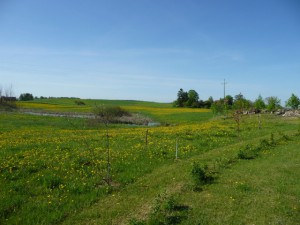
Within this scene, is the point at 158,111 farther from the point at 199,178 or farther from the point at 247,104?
the point at 199,178

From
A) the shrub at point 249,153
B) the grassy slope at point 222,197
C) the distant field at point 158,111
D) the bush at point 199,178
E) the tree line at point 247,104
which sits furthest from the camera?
the distant field at point 158,111

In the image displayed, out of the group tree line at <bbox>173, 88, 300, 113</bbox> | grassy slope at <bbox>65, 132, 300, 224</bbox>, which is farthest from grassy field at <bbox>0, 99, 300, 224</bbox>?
tree line at <bbox>173, 88, 300, 113</bbox>

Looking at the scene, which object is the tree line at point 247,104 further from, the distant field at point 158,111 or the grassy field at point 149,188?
the grassy field at point 149,188

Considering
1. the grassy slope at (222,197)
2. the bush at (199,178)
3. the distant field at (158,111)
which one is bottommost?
the grassy slope at (222,197)

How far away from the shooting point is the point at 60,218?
8.04 meters

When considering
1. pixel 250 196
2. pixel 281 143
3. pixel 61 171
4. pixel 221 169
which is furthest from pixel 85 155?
pixel 281 143

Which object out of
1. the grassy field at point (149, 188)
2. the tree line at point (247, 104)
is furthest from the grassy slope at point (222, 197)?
→ the tree line at point (247, 104)

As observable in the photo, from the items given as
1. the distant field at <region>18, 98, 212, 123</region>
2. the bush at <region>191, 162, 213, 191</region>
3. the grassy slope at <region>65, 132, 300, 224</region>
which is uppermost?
the distant field at <region>18, 98, 212, 123</region>

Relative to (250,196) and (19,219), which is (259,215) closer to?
(250,196)

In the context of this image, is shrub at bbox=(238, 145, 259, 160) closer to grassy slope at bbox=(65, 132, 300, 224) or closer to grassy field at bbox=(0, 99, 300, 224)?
grassy field at bbox=(0, 99, 300, 224)

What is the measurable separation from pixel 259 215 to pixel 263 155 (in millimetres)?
8869

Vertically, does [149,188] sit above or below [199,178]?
below

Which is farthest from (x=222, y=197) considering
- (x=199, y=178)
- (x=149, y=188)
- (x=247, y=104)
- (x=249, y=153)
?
(x=247, y=104)

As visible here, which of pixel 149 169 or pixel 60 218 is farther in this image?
pixel 149 169
